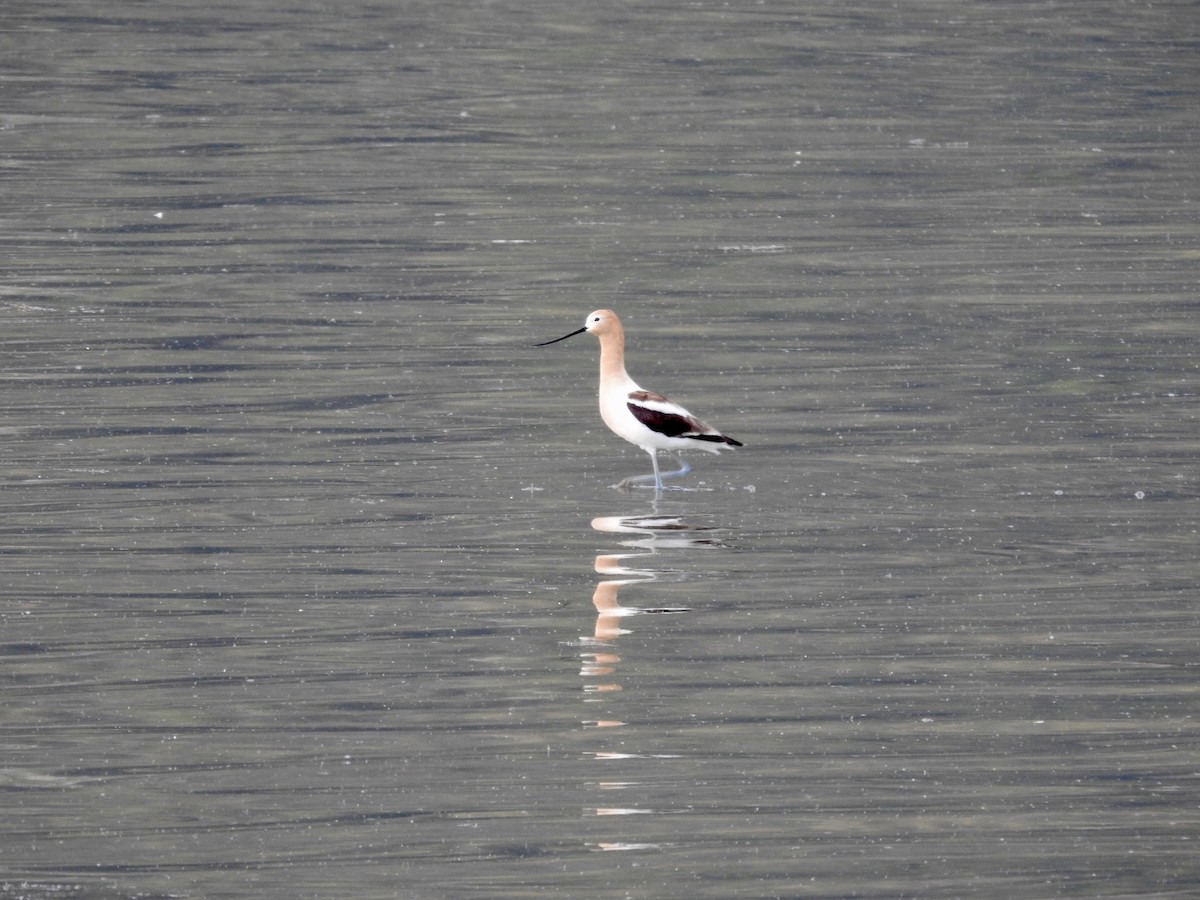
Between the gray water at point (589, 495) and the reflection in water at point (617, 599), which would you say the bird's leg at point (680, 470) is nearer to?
the gray water at point (589, 495)

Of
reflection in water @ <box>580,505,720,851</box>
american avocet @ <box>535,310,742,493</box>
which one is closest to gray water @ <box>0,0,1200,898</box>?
reflection in water @ <box>580,505,720,851</box>

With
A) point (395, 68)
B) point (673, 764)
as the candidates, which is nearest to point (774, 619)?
point (673, 764)

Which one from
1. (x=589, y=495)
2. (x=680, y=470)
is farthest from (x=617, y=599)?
(x=680, y=470)

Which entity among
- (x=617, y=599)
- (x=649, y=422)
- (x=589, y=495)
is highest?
(x=649, y=422)

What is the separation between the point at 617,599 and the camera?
7.37 metres

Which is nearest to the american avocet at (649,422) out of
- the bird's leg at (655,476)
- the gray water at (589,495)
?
the bird's leg at (655,476)

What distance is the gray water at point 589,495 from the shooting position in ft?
18.7

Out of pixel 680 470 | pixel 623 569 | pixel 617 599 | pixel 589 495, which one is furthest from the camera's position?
pixel 680 470

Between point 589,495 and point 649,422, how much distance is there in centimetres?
38

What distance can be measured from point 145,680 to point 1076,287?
22.9ft

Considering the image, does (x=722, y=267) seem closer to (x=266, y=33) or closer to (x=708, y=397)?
(x=708, y=397)

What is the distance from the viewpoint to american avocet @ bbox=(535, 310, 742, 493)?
8695mm

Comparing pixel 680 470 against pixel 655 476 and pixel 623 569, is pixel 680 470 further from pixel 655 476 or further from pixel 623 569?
pixel 623 569

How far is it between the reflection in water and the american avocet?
40 cm
